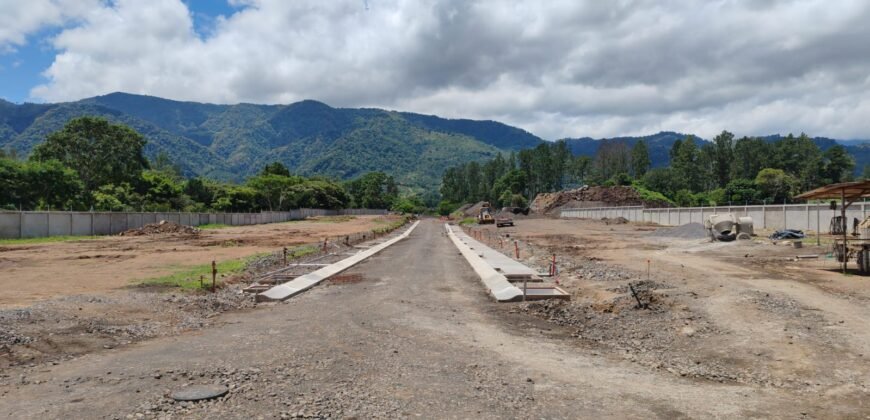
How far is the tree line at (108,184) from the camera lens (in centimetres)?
5628

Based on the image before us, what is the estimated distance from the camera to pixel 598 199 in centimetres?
11962

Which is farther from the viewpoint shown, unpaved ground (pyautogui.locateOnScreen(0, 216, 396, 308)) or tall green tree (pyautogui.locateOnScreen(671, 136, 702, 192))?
tall green tree (pyautogui.locateOnScreen(671, 136, 702, 192))

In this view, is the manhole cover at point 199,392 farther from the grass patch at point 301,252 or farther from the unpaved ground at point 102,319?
the grass patch at point 301,252

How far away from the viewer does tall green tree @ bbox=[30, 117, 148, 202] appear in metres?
82.4

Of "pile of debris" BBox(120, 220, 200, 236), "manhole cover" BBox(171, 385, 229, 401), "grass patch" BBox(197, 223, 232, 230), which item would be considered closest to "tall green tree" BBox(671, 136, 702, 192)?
"grass patch" BBox(197, 223, 232, 230)

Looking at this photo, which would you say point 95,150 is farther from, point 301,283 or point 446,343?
point 446,343

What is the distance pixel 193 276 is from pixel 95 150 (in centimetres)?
7920

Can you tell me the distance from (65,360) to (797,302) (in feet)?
48.1

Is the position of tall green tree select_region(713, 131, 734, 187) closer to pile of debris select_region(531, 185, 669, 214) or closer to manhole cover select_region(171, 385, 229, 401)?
pile of debris select_region(531, 185, 669, 214)

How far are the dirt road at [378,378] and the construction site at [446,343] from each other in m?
0.04

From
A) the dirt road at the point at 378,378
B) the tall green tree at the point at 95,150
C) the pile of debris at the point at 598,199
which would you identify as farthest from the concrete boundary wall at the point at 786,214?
the tall green tree at the point at 95,150

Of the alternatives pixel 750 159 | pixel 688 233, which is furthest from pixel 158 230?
pixel 750 159

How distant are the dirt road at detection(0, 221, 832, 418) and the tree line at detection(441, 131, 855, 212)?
108m

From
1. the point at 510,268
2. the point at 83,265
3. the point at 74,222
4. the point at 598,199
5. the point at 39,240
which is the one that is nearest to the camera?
the point at 510,268
